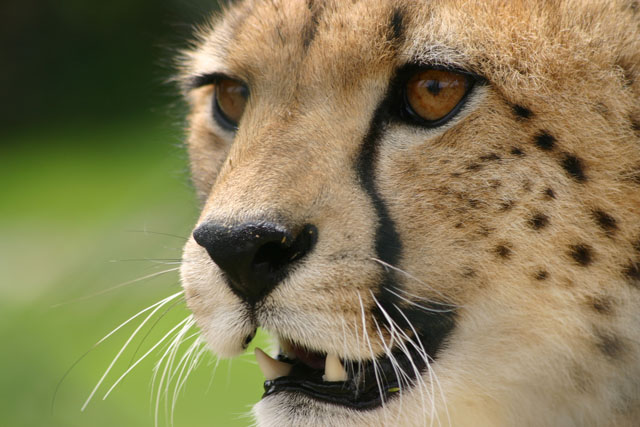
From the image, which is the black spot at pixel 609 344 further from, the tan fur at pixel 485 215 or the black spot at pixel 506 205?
the black spot at pixel 506 205

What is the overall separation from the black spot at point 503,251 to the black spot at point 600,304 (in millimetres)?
148

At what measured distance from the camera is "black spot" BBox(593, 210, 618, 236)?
1.37m

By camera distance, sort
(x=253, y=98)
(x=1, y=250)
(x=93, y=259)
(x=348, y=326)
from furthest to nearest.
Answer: (x=1, y=250) → (x=93, y=259) → (x=253, y=98) → (x=348, y=326)

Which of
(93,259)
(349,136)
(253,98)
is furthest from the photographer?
(93,259)

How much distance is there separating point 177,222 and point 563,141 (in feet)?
10.2

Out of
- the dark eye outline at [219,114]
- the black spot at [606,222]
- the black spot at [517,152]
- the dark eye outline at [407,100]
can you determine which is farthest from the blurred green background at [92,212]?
the black spot at [606,222]

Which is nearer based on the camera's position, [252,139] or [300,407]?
[300,407]

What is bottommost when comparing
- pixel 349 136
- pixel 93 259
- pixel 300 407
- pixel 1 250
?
pixel 1 250

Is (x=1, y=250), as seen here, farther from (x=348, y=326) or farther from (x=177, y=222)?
(x=348, y=326)

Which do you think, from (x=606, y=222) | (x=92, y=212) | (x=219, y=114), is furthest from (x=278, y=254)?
(x=92, y=212)

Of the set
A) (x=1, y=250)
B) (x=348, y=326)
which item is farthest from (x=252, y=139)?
(x=1, y=250)

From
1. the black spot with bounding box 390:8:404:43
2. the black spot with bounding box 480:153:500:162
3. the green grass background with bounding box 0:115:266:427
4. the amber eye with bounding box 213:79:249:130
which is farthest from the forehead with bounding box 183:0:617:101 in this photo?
the green grass background with bounding box 0:115:266:427

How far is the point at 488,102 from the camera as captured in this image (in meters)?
1.43

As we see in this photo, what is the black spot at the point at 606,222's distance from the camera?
1.37 m
